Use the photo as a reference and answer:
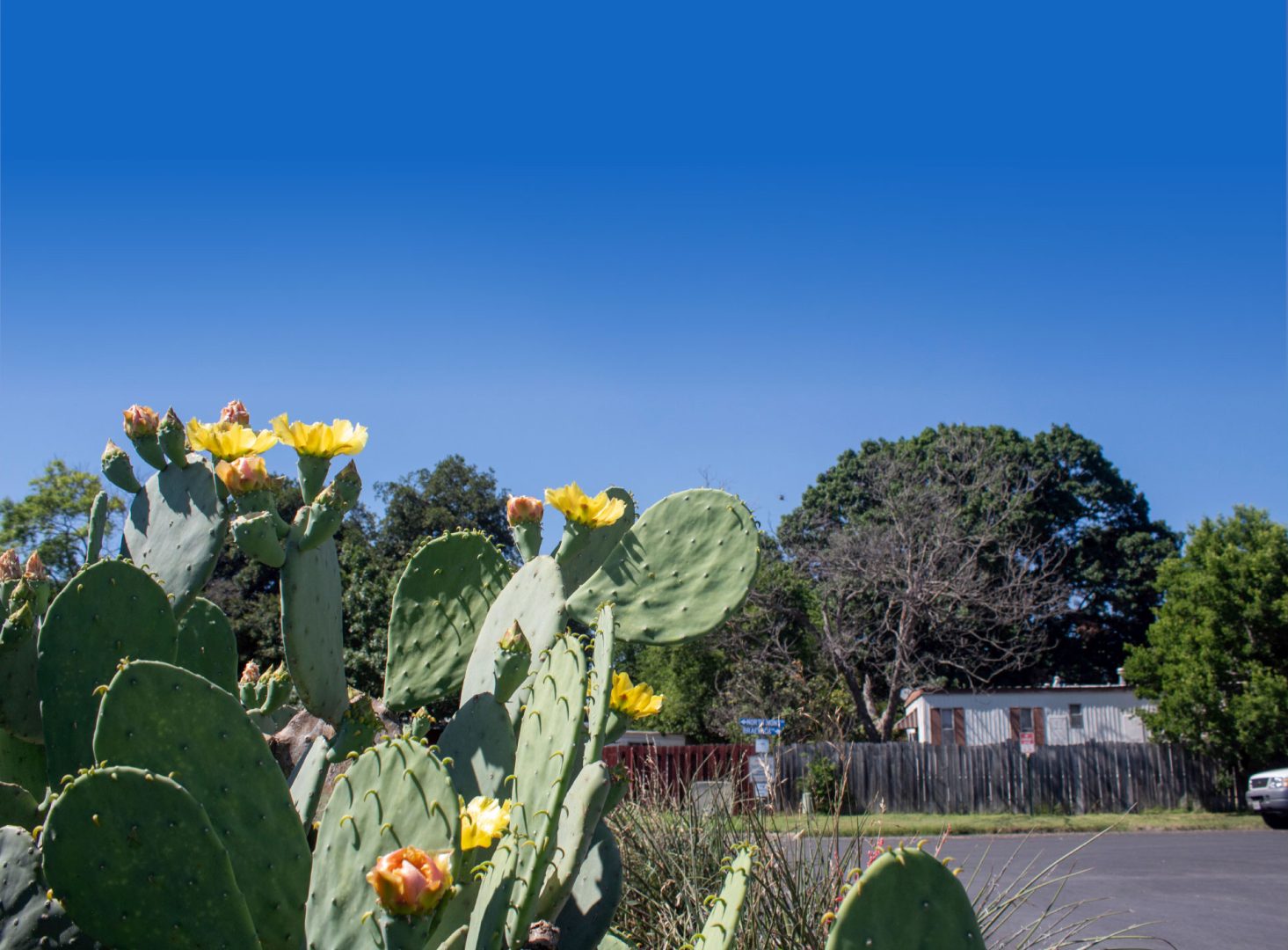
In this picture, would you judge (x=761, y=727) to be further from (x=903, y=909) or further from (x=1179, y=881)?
(x=903, y=909)

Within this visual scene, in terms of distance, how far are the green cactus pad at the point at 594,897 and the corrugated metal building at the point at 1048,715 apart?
26.2 meters

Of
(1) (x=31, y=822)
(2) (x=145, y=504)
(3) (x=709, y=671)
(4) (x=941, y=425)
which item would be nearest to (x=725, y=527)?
(2) (x=145, y=504)

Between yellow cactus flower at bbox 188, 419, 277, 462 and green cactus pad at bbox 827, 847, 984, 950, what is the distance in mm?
1650

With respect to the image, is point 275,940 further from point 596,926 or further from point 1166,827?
point 1166,827

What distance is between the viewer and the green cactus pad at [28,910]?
194 cm

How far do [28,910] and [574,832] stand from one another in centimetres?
100

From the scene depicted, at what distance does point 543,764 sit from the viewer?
75.7 inches

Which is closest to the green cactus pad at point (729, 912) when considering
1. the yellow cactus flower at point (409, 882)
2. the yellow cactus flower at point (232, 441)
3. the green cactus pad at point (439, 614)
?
the yellow cactus flower at point (409, 882)

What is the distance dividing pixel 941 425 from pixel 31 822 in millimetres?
38607

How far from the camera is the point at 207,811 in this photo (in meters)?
1.83

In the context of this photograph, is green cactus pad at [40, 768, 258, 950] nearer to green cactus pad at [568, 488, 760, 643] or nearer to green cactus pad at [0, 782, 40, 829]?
green cactus pad at [0, 782, 40, 829]

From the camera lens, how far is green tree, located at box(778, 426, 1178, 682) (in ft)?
120

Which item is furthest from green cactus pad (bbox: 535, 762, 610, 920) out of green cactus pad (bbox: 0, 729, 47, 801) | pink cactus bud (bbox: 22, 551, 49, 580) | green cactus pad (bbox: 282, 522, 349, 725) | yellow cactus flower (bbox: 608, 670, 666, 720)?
pink cactus bud (bbox: 22, 551, 49, 580)

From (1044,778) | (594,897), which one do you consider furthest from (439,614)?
(1044,778)
